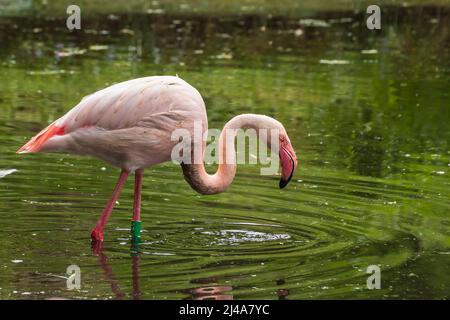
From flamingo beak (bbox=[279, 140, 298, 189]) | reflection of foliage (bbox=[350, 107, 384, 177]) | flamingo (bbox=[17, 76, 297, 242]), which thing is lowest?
reflection of foliage (bbox=[350, 107, 384, 177])

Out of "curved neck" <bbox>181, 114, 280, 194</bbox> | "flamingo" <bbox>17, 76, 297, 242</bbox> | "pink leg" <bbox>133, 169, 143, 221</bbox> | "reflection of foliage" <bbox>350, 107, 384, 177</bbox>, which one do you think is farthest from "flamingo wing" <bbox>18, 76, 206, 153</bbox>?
"reflection of foliage" <bbox>350, 107, 384, 177</bbox>

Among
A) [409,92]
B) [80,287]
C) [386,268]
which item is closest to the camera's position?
[80,287]

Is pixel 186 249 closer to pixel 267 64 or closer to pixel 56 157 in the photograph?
pixel 56 157

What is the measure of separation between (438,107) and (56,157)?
557 cm

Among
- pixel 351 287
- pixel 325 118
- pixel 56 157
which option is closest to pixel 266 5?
pixel 325 118

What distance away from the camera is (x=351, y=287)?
6363 mm

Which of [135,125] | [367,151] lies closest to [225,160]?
[135,125]

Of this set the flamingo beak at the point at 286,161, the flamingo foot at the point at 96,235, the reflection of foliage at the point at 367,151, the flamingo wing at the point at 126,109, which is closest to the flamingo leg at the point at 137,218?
the flamingo foot at the point at 96,235

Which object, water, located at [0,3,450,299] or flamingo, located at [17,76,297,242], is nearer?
water, located at [0,3,450,299]

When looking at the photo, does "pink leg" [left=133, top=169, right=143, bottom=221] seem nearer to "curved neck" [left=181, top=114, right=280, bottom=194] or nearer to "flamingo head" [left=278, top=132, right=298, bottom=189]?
"curved neck" [left=181, top=114, right=280, bottom=194]

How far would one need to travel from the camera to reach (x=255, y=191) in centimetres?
897

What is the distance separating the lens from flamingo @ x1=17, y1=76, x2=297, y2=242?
732 centimetres

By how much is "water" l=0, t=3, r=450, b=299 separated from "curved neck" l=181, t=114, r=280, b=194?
0.34 meters

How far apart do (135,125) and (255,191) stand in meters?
1.89
